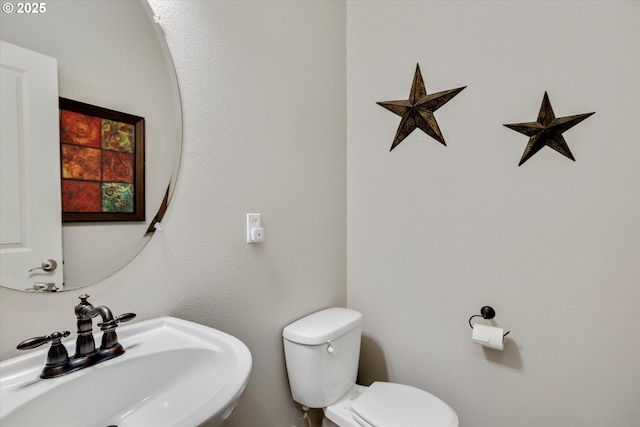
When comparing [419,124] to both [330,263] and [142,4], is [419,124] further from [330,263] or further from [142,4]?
[142,4]

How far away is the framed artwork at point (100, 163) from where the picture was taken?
760mm

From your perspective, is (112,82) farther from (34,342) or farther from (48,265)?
(34,342)

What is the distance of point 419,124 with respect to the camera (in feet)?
4.87

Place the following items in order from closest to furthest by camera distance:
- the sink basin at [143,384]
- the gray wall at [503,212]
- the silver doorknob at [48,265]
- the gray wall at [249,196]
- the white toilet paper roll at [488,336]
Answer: the sink basin at [143,384] → the silver doorknob at [48,265] → the gray wall at [249,196] → the gray wall at [503,212] → the white toilet paper roll at [488,336]

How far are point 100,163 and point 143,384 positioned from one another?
0.60m

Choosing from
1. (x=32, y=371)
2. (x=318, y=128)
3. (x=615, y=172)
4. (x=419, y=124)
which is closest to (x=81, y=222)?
(x=32, y=371)

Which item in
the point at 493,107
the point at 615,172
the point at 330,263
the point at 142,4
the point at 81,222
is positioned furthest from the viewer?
the point at 330,263

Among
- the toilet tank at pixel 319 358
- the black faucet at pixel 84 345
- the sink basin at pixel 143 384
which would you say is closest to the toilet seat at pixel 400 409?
the toilet tank at pixel 319 358

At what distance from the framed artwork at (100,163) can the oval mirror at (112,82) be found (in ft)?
0.07

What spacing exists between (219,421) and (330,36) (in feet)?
5.64

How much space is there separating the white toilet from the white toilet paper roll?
0.29 metres

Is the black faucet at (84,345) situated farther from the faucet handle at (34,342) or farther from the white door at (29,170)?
the white door at (29,170)

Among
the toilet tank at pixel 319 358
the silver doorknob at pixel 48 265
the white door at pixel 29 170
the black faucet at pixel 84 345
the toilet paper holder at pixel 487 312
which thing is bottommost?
the toilet tank at pixel 319 358

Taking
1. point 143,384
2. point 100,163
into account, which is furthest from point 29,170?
point 143,384
